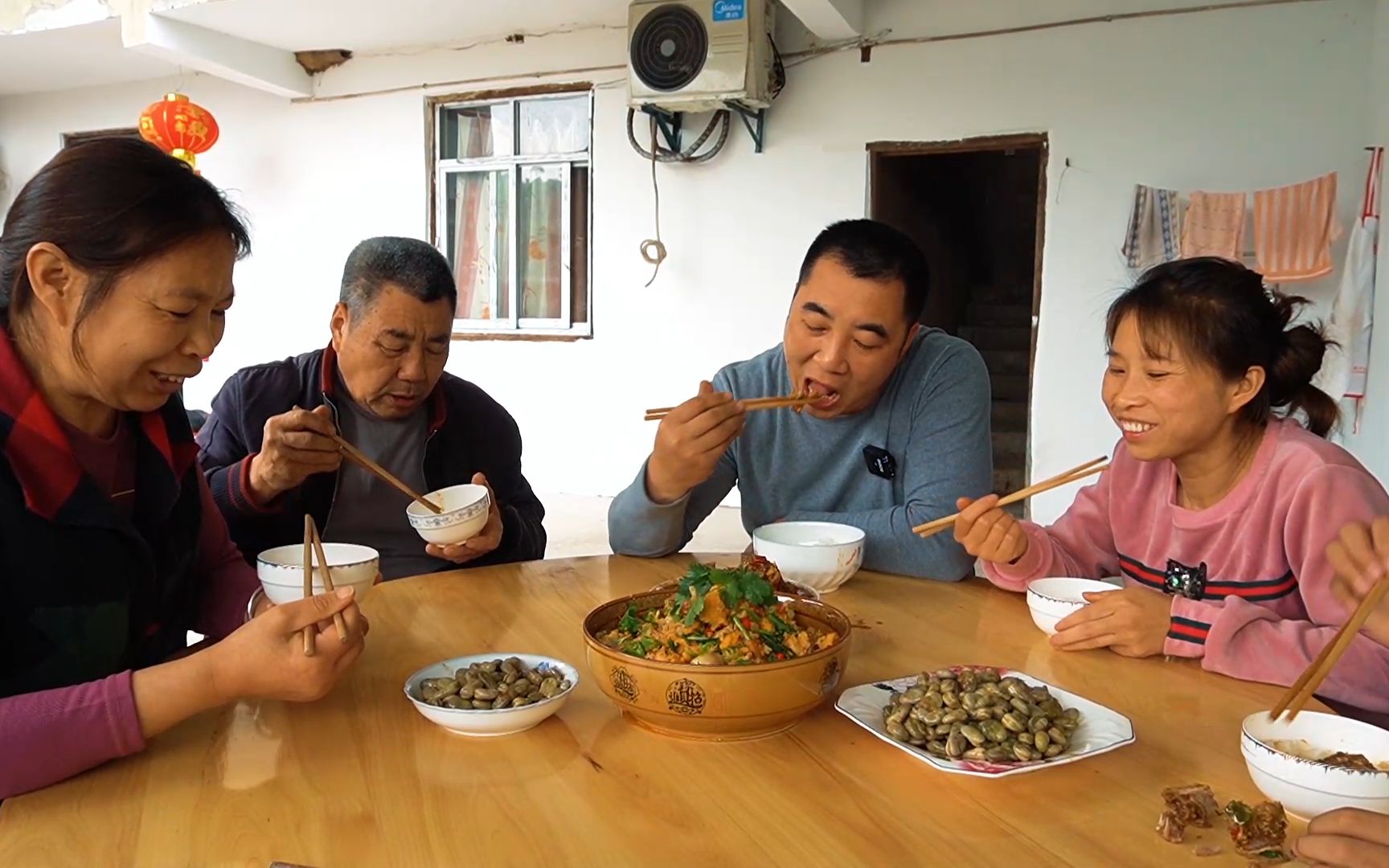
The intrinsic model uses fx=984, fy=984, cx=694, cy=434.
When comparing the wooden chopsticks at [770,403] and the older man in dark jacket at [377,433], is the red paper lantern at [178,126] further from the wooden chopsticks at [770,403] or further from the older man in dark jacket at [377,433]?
the wooden chopsticks at [770,403]

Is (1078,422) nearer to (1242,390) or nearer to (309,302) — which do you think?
(1242,390)

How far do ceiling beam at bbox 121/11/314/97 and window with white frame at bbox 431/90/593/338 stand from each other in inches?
41.5

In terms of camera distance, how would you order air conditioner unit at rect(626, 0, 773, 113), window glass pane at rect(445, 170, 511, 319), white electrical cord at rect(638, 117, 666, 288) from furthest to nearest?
window glass pane at rect(445, 170, 511, 319)
white electrical cord at rect(638, 117, 666, 288)
air conditioner unit at rect(626, 0, 773, 113)

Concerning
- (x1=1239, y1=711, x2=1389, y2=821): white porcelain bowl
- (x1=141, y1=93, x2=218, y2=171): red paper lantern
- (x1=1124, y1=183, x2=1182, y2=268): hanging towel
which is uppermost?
(x1=141, y1=93, x2=218, y2=171): red paper lantern

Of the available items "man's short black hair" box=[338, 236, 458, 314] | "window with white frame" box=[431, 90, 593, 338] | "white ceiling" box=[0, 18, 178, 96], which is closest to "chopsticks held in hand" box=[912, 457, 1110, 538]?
"man's short black hair" box=[338, 236, 458, 314]

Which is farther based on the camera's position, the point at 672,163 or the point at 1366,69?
the point at 672,163

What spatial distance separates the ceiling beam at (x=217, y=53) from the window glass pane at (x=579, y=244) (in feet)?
6.86

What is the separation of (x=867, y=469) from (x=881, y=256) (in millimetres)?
453

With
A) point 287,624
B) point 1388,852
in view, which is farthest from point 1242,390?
point 287,624

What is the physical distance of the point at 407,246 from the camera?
2.20 meters

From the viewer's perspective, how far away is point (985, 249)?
8.79 m

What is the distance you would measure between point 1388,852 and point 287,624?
1076mm

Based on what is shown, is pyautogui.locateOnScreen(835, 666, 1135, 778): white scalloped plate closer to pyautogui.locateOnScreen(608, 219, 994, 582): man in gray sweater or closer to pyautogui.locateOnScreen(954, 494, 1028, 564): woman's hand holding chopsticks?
pyautogui.locateOnScreen(954, 494, 1028, 564): woman's hand holding chopsticks

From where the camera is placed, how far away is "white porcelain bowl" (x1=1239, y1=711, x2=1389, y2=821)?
919 millimetres
